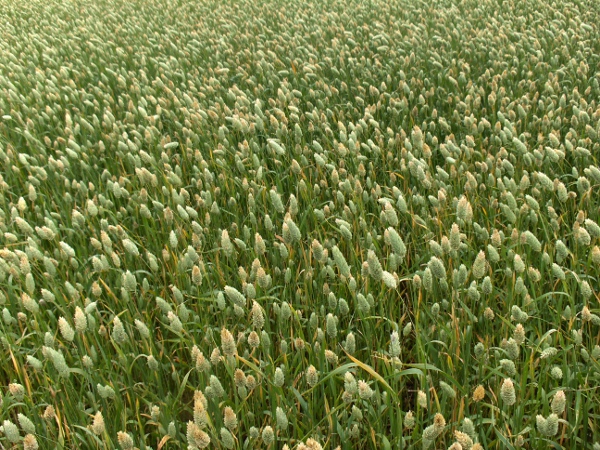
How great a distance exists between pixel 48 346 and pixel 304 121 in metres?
2.75

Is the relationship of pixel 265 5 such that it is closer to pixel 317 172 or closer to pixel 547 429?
pixel 317 172

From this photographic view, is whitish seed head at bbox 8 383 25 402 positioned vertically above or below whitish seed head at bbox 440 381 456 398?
above

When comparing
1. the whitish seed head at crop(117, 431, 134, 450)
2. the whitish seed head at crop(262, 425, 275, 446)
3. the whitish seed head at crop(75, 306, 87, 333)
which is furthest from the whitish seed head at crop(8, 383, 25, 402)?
the whitish seed head at crop(262, 425, 275, 446)

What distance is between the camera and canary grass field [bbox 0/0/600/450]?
1863mm

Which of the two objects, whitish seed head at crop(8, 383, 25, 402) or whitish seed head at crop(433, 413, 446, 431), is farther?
whitish seed head at crop(8, 383, 25, 402)

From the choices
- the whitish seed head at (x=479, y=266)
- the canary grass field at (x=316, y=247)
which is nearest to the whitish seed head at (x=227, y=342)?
the canary grass field at (x=316, y=247)

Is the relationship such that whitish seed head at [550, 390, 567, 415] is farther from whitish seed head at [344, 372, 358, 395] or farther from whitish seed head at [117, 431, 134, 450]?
whitish seed head at [117, 431, 134, 450]

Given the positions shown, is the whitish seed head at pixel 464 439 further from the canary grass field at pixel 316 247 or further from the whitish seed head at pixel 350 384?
the whitish seed head at pixel 350 384

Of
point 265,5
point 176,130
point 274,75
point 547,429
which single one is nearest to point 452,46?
point 274,75

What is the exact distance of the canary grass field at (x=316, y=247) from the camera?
6.11 ft

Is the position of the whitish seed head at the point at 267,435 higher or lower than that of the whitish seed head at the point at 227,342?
lower

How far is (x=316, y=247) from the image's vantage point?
215 centimetres

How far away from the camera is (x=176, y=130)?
4.69m

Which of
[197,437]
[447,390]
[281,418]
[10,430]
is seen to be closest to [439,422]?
[447,390]
